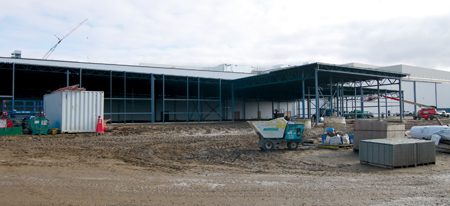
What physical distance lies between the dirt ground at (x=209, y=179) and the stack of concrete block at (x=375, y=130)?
1.10 meters

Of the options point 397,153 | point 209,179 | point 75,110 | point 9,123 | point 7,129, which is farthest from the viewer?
point 75,110

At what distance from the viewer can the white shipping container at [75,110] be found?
2542 cm

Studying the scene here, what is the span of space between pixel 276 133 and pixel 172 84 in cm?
3400

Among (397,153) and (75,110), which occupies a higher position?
(75,110)

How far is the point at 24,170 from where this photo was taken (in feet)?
36.4

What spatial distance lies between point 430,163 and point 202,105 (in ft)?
142

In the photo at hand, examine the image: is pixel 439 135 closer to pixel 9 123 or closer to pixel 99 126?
pixel 99 126

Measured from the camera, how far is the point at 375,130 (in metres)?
16.2

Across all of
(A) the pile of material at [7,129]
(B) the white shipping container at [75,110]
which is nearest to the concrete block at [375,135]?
(B) the white shipping container at [75,110]

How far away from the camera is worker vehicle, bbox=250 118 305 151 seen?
17547 millimetres

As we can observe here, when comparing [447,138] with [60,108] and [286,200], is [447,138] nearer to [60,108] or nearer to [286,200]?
[286,200]

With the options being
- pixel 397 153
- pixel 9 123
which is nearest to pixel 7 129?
pixel 9 123

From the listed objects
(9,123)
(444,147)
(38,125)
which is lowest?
(444,147)

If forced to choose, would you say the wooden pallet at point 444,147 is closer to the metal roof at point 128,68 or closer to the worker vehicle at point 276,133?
the worker vehicle at point 276,133
